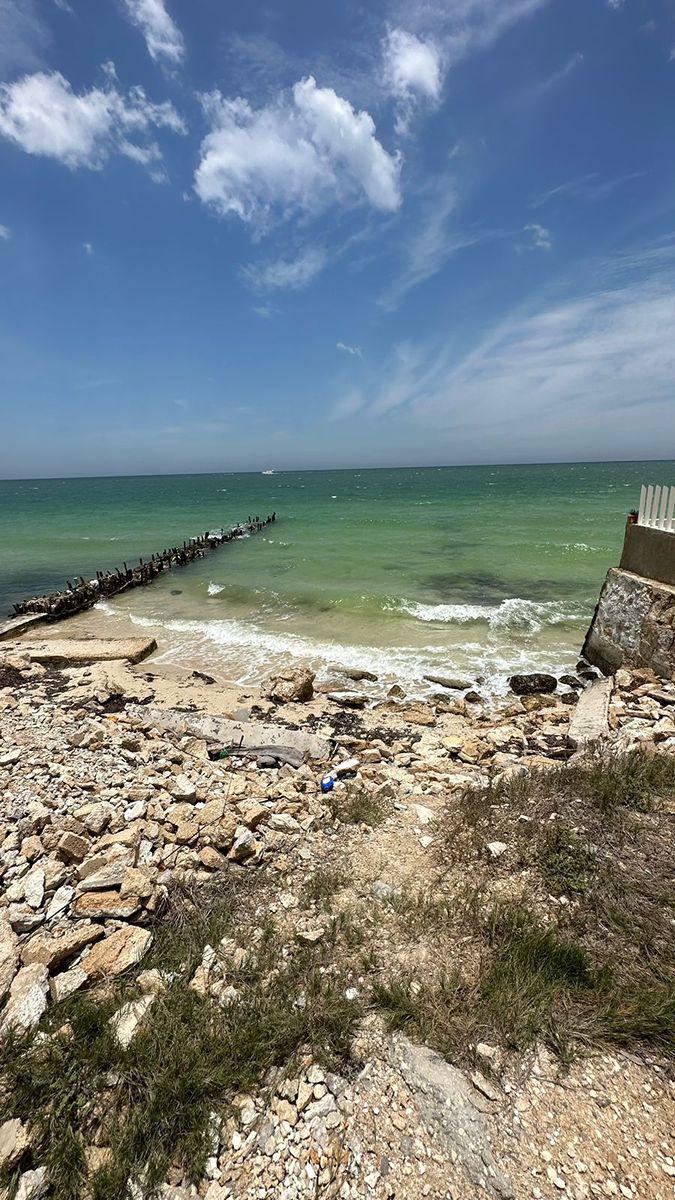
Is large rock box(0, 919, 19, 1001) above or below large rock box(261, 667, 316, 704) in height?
above

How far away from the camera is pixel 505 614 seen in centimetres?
1563

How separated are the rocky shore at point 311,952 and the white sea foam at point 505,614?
746cm

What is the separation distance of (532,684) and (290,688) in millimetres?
5224

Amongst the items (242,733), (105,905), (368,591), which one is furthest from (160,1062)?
(368,591)

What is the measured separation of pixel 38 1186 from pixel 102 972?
1.02 meters

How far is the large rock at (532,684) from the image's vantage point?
33.4 feet

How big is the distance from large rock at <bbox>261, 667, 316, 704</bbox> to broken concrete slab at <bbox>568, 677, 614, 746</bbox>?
5034mm

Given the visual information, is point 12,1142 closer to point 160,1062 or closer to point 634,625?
point 160,1062

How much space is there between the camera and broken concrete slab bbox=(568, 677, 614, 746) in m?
6.98

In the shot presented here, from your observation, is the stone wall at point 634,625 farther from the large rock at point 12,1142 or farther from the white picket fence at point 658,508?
the large rock at point 12,1142

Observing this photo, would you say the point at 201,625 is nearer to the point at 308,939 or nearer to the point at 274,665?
the point at 274,665

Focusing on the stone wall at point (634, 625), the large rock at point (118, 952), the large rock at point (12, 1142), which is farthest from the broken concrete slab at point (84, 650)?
the stone wall at point (634, 625)

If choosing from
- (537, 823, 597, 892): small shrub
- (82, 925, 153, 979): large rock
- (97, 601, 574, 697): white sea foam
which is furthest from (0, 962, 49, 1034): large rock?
(97, 601, 574, 697): white sea foam

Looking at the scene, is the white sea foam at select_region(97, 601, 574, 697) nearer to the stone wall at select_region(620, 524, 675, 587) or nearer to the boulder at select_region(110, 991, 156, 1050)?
the stone wall at select_region(620, 524, 675, 587)
